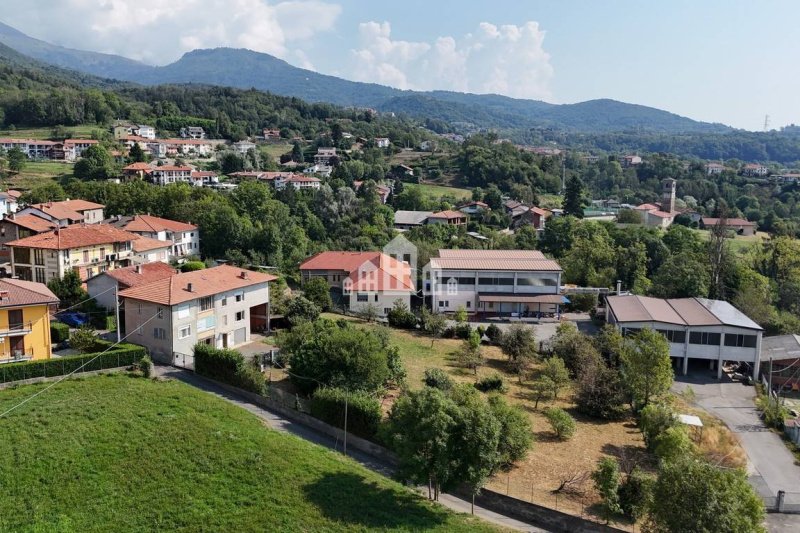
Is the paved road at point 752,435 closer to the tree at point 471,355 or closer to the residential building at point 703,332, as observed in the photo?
the residential building at point 703,332

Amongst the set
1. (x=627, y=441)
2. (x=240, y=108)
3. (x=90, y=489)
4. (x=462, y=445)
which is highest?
(x=240, y=108)

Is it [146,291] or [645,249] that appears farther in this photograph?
[645,249]

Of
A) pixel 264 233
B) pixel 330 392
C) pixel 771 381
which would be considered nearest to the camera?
pixel 330 392

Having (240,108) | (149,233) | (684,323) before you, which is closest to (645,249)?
(684,323)

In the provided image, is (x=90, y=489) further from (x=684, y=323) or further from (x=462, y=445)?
(x=684, y=323)

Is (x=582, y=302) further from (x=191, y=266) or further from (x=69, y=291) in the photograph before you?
(x=69, y=291)

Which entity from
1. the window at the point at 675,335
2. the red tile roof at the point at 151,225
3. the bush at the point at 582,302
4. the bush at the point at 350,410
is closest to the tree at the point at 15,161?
the red tile roof at the point at 151,225

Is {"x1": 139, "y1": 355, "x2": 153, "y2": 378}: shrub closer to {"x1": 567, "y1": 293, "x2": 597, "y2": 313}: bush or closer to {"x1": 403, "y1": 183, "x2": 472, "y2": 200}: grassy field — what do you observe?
{"x1": 567, "y1": 293, "x2": 597, "y2": 313}: bush
